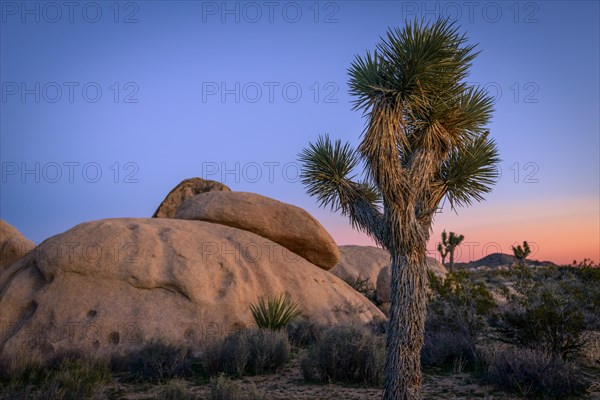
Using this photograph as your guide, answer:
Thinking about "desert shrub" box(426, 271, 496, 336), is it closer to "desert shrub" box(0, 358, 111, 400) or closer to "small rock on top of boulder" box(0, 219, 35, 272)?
"desert shrub" box(0, 358, 111, 400)

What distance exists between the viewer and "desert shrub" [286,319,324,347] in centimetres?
1266

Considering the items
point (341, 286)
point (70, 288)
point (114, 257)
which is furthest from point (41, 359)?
point (341, 286)

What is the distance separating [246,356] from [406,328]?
139 inches

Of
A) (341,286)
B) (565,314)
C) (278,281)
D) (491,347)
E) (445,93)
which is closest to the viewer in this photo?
(445,93)

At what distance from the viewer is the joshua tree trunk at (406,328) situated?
762 cm

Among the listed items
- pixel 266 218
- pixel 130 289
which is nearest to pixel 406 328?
pixel 130 289

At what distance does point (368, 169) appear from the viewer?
8078 millimetres

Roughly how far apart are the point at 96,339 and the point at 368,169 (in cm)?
766

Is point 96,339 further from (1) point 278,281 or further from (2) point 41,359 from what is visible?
(1) point 278,281

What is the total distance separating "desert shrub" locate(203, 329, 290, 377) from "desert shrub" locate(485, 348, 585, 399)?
3845 mm

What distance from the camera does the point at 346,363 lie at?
9.36 m

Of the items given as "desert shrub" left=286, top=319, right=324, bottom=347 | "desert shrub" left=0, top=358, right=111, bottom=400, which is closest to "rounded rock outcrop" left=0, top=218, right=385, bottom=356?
→ "desert shrub" left=286, top=319, right=324, bottom=347

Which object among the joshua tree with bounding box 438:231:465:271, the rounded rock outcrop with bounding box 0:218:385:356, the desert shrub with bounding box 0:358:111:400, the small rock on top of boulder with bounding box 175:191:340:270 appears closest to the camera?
the desert shrub with bounding box 0:358:111:400

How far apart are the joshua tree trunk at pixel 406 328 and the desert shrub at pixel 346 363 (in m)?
1.55
